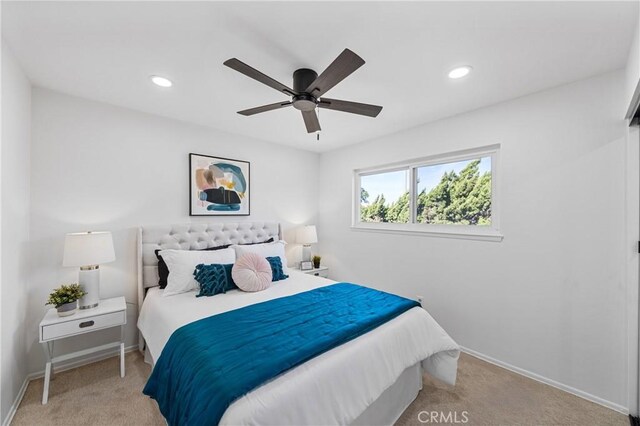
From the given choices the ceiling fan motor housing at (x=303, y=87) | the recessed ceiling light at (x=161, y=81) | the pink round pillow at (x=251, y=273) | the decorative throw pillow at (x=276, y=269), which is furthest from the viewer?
the decorative throw pillow at (x=276, y=269)

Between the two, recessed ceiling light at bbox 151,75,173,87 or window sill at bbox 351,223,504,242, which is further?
window sill at bbox 351,223,504,242

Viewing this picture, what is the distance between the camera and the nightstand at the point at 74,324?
6.56 feet

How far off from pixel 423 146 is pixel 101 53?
306 centimetres

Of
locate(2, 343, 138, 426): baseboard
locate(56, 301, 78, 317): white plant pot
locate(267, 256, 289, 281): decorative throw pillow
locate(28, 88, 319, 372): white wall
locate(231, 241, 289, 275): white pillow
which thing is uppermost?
locate(28, 88, 319, 372): white wall

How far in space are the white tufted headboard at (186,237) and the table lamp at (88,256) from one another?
1.26 ft

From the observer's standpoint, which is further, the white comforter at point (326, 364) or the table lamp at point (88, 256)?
the table lamp at point (88, 256)

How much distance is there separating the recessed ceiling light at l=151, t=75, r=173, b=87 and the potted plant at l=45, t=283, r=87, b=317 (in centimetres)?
182

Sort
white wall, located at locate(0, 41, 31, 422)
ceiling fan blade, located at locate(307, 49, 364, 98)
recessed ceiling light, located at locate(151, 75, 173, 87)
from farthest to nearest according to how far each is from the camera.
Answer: recessed ceiling light, located at locate(151, 75, 173, 87), white wall, located at locate(0, 41, 31, 422), ceiling fan blade, located at locate(307, 49, 364, 98)

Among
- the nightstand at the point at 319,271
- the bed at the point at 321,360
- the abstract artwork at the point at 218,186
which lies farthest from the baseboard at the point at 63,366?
the nightstand at the point at 319,271

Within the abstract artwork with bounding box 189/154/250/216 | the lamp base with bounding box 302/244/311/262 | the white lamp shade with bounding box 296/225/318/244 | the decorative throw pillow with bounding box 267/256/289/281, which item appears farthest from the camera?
the lamp base with bounding box 302/244/311/262

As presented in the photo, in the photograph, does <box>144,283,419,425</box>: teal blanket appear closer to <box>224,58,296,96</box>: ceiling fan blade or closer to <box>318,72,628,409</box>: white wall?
<box>318,72,628,409</box>: white wall

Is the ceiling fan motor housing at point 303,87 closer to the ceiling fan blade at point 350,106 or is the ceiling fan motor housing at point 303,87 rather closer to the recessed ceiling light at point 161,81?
the ceiling fan blade at point 350,106

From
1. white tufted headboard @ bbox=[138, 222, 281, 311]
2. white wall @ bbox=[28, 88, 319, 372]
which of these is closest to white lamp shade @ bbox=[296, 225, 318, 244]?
white tufted headboard @ bbox=[138, 222, 281, 311]

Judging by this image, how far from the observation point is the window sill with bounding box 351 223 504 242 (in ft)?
8.71
